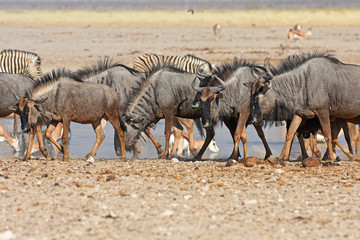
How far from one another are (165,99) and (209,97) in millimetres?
883

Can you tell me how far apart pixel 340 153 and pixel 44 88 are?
15.1 ft

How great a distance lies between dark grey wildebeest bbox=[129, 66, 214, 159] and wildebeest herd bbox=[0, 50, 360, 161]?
0.5 inches

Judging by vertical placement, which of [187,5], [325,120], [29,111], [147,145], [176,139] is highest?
[187,5]

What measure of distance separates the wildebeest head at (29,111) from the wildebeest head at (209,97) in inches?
79.8

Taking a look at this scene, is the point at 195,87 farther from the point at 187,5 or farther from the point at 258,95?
the point at 187,5

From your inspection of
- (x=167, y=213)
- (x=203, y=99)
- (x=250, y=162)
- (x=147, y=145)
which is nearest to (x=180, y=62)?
(x=147, y=145)

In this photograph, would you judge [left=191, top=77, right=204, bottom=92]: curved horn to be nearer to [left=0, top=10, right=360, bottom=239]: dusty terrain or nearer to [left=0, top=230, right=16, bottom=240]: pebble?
[left=0, top=10, right=360, bottom=239]: dusty terrain

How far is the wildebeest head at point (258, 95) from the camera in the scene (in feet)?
29.3

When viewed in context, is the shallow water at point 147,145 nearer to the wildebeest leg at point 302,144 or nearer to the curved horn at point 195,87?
the wildebeest leg at point 302,144

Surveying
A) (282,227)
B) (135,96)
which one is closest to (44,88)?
(135,96)

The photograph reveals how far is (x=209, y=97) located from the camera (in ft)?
30.4

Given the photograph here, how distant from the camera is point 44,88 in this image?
8.98 m

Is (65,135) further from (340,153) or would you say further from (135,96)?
(340,153)

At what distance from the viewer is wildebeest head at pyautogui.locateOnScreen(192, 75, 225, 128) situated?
9.27 meters
